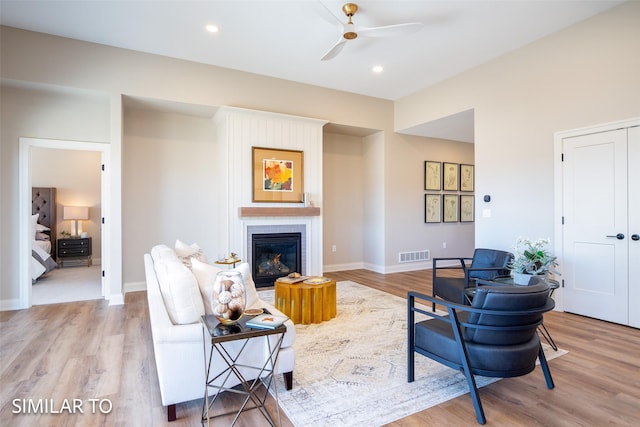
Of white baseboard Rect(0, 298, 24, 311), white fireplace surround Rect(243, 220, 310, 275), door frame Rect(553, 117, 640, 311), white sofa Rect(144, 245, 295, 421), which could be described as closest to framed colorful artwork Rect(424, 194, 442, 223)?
white fireplace surround Rect(243, 220, 310, 275)

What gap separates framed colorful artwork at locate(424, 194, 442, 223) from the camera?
724 centimetres

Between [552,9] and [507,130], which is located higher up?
[552,9]

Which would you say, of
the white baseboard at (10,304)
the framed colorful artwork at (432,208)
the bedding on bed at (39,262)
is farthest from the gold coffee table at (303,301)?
the bedding on bed at (39,262)

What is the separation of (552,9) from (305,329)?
4.39 meters

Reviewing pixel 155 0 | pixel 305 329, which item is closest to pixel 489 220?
pixel 305 329

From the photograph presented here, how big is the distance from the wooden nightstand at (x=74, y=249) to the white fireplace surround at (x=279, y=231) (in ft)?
15.4

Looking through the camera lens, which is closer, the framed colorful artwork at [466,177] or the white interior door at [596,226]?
Answer: the white interior door at [596,226]

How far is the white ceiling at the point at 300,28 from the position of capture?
362cm

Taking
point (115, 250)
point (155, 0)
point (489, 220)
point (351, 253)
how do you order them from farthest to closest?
point (351, 253)
point (489, 220)
point (115, 250)
point (155, 0)

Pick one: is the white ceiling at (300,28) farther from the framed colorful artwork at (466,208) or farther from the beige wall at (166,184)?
the framed colorful artwork at (466,208)

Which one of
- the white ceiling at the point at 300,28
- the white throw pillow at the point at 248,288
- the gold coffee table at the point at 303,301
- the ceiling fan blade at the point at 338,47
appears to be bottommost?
the gold coffee table at the point at 303,301

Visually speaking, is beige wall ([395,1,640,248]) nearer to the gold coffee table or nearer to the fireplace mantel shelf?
the fireplace mantel shelf

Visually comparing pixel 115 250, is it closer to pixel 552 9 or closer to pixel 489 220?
pixel 489 220

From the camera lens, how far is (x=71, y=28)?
4074 mm
